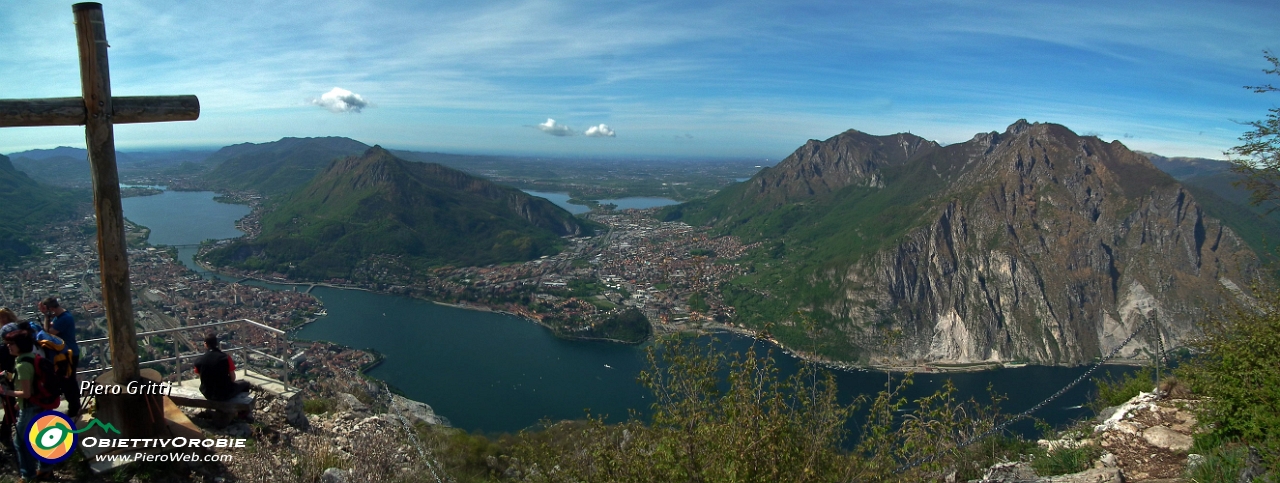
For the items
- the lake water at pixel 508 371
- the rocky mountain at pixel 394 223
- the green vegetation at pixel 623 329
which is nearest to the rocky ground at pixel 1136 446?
the lake water at pixel 508 371

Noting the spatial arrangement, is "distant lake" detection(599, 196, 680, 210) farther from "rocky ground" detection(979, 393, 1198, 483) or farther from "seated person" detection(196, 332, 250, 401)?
"seated person" detection(196, 332, 250, 401)

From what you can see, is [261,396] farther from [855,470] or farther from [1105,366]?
[1105,366]

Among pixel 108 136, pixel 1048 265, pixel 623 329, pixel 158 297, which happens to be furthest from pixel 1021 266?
pixel 158 297

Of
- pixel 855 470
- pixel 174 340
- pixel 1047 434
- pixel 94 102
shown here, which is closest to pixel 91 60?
pixel 94 102

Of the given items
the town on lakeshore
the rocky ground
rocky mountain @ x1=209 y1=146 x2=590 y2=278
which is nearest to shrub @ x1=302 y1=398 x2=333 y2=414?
the rocky ground

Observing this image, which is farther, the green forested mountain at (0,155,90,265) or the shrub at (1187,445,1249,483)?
the green forested mountain at (0,155,90,265)
